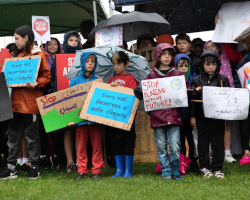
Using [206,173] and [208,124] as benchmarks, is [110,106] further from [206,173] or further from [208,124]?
[206,173]

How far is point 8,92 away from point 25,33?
0.91 metres

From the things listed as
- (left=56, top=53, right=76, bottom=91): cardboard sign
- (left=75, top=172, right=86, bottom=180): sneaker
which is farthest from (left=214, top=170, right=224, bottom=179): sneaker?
(left=56, top=53, right=76, bottom=91): cardboard sign

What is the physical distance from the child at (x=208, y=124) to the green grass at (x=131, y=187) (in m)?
0.23

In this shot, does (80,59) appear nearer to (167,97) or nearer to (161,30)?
(167,97)

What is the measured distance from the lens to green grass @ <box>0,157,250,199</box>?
12.0 feet

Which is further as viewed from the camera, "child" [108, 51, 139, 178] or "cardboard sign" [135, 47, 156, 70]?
"cardboard sign" [135, 47, 156, 70]

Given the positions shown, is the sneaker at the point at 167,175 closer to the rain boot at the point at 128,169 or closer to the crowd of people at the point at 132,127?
the crowd of people at the point at 132,127

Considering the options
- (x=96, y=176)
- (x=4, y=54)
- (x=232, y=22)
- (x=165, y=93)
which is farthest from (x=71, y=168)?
(x=232, y=22)

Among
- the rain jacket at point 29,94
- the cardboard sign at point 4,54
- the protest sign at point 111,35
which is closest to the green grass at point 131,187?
the rain jacket at point 29,94

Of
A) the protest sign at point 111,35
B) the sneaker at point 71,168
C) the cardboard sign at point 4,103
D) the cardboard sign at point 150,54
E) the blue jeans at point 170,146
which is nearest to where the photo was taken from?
the blue jeans at point 170,146

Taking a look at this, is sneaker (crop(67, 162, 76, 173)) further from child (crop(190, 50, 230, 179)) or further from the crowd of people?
child (crop(190, 50, 230, 179))

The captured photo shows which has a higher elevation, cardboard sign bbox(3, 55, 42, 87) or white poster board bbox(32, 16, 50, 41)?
white poster board bbox(32, 16, 50, 41)

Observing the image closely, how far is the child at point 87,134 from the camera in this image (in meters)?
4.86

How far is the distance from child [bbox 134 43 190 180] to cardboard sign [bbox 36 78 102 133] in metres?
0.85
